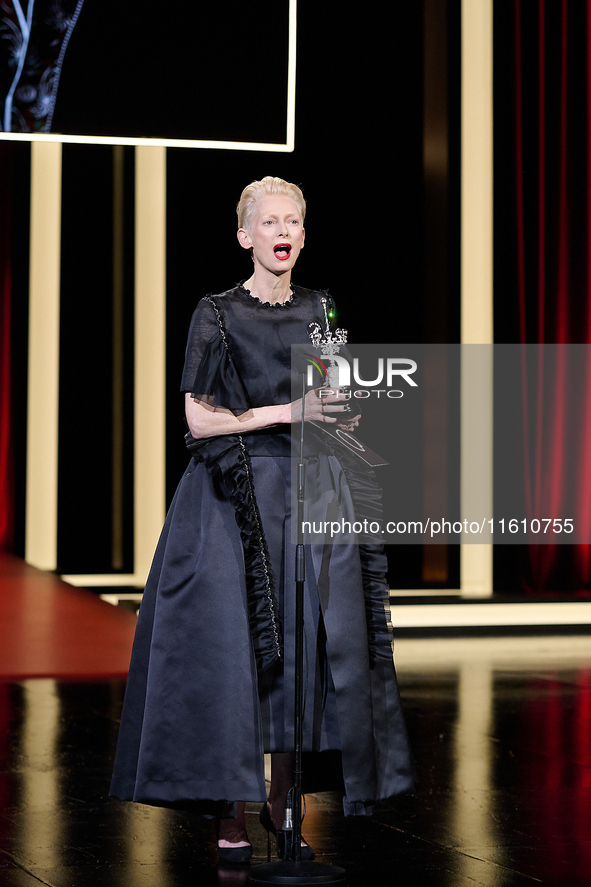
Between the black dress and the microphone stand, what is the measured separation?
10cm

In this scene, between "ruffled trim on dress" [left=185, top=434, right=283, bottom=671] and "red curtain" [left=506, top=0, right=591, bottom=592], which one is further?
"red curtain" [left=506, top=0, right=591, bottom=592]

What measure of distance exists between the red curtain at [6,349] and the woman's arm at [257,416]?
4.55 meters

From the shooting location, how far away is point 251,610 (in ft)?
7.38

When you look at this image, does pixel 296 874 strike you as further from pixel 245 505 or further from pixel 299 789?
pixel 245 505

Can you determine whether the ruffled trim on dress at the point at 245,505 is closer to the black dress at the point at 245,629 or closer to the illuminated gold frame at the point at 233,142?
the black dress at the point at 245,629

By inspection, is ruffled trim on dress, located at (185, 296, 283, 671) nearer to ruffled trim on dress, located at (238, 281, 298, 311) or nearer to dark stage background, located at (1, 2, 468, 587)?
ruffled trim on dress, located at (238, 281, 298, 311)

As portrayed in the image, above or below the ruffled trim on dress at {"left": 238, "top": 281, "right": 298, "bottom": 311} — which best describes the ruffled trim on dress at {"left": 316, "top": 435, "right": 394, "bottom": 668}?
below

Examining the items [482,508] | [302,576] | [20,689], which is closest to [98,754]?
[20,689]

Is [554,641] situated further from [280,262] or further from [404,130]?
[280,262]

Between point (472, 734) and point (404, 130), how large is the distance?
370 cm

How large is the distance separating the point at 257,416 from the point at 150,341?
4428mm

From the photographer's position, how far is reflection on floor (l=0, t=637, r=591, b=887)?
229 centimetres

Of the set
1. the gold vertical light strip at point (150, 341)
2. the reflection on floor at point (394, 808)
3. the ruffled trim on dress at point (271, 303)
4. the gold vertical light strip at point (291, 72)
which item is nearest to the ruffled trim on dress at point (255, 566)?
the ruffled trim on dress at point (271, 303)

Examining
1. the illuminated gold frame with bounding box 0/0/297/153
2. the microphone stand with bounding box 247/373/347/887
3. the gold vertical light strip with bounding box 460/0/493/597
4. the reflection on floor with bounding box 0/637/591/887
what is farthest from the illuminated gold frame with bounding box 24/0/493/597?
the microphone stand with bounding box 247/373/347/887
